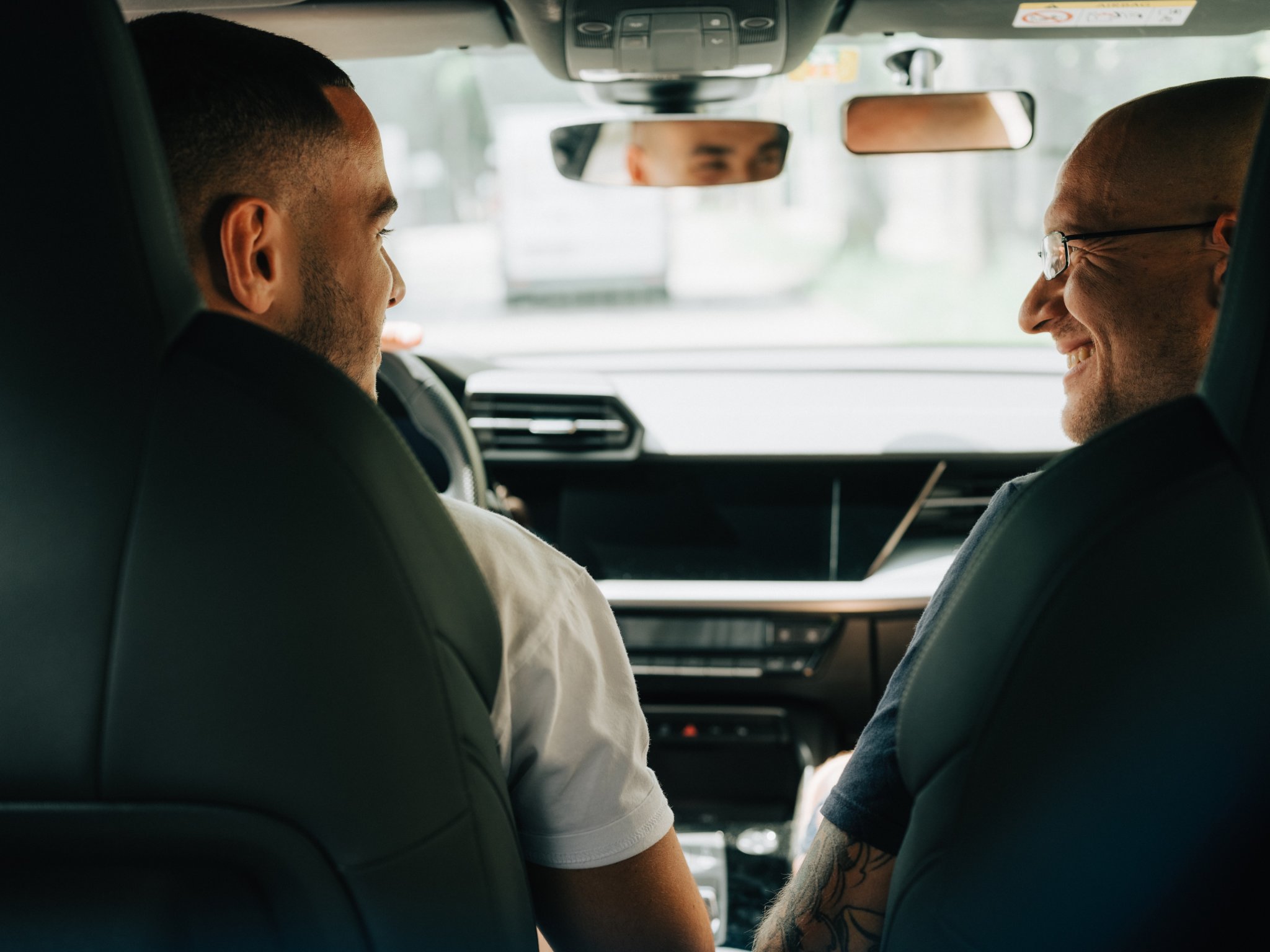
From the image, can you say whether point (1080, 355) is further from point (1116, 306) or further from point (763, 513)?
point (763, 513)

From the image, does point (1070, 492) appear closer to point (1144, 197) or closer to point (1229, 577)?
point (1229, 577)

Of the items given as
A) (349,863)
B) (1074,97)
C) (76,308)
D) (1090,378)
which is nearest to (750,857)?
(1090,378)

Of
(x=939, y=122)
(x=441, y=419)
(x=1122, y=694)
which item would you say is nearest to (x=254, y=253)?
(x=1122, y=694)

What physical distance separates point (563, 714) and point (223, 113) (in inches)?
27.8

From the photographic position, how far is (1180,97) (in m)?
1.67

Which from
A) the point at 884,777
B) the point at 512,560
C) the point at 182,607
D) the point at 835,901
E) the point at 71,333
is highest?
the point at 71,333

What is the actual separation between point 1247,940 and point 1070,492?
18.6 inches

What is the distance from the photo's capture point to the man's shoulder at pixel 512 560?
51.0 inches

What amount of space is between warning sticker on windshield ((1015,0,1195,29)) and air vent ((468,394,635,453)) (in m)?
1.72

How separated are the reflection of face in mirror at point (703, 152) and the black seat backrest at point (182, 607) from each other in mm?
1830

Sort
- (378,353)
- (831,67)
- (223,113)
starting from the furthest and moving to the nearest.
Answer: (831,67) < (378,353) < (223,113)

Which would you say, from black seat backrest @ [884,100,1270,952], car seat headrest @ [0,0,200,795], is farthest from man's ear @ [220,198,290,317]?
black seat backrest @ [884,100,1270,952]

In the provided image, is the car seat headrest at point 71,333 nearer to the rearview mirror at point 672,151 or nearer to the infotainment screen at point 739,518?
the rearview mirror at point 672,151

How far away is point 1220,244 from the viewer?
1.63 metres
